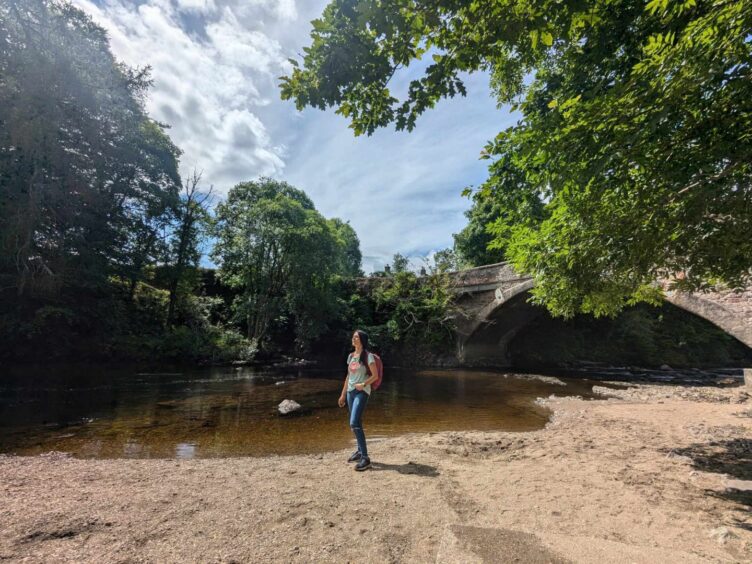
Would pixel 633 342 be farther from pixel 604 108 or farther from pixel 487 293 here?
pixel 604 108

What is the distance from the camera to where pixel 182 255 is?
22.3 m

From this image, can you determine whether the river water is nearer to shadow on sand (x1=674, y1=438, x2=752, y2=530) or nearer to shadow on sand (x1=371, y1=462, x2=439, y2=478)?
shadow on sand (x1=371, y1=462, x2=439, y2=478)

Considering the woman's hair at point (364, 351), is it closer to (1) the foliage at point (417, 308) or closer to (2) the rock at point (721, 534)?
(2) the rock at point (721, 534)

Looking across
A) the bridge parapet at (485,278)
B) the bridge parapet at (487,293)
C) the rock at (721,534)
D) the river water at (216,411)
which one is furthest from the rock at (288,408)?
the bridge parapet at (485,278)

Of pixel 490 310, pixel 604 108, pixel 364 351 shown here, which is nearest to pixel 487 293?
pixel 490 310

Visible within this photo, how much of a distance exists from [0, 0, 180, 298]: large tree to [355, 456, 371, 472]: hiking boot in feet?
52.8

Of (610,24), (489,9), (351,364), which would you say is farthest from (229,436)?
(610,24)

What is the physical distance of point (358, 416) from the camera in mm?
4484

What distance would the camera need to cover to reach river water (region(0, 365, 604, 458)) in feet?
19.4

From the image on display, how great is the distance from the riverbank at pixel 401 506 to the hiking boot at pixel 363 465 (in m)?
0.16

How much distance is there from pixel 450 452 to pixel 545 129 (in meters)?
4.20

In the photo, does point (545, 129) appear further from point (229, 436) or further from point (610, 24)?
point (229, 436)

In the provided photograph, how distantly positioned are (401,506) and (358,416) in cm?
138

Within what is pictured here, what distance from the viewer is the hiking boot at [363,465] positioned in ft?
13.9
